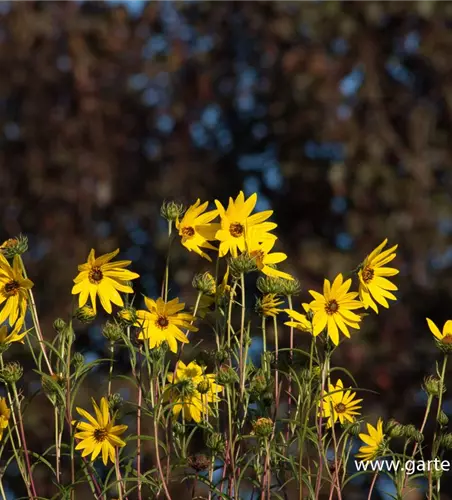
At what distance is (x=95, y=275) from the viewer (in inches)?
57.0

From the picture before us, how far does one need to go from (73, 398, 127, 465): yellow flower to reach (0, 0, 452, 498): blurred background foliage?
84.3 inches

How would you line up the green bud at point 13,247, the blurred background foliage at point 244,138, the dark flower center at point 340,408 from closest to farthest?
the green bud at point 13,247, the dark flower center at point 340,408, the blurred background foliage at point 244,138

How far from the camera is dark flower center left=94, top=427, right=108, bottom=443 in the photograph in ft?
4.76

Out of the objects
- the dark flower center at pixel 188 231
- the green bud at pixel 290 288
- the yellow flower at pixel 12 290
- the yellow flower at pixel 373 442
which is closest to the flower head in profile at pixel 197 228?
the dark flower center at pixel 188 231

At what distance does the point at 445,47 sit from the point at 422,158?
448 mm

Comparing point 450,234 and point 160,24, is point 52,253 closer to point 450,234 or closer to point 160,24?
point 160,24

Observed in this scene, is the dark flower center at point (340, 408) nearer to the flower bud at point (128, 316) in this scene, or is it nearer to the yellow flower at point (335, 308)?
the yellow flower at point (335, 308)

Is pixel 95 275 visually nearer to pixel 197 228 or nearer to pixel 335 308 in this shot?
pixel 197 228

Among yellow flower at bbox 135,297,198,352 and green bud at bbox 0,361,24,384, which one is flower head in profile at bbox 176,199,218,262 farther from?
green bud at bbox 0,361,24,384

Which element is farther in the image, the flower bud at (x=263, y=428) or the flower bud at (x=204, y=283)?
the flower bud at (x=204, y=283)

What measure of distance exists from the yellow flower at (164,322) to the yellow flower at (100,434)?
0.11m

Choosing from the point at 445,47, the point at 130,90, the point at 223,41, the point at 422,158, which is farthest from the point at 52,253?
the point at 445,47

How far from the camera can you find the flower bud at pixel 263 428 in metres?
1.31

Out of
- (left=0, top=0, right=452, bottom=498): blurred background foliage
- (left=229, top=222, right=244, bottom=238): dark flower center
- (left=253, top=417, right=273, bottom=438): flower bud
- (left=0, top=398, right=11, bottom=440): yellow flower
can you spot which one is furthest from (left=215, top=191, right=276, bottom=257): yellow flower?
(left=0, top=0, right=452, bottom=498): blurred background foliage
